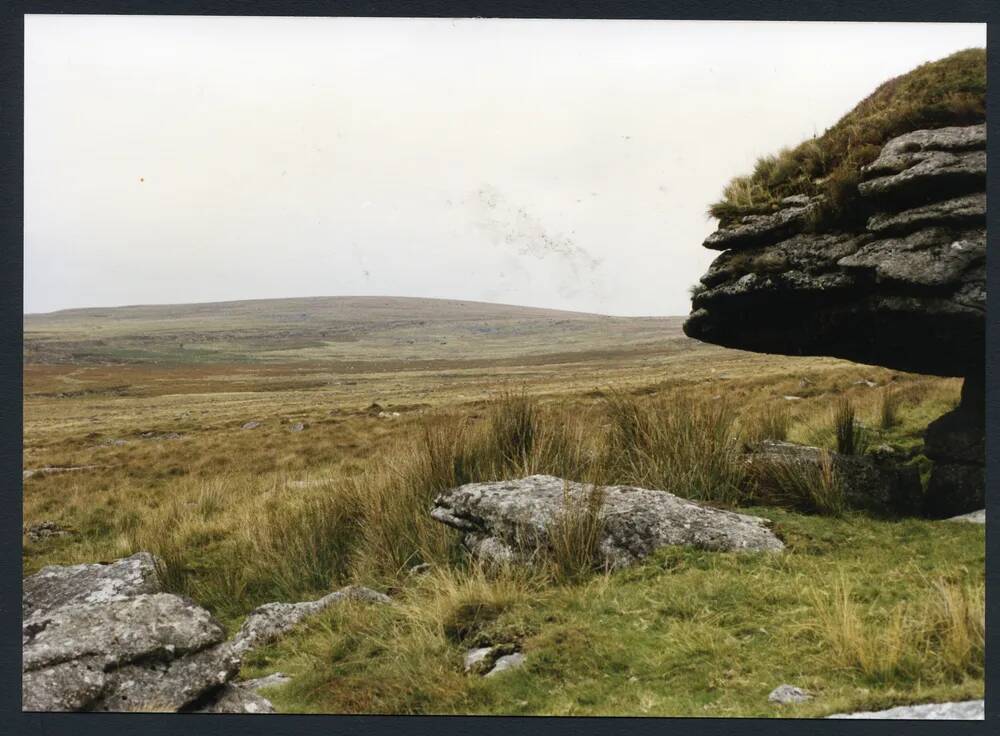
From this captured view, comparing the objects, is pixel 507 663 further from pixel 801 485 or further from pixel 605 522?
pixel 801 485

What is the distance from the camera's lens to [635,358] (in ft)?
236

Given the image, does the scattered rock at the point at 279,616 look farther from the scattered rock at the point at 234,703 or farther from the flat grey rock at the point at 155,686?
the flat grey rock at the point at 155,686

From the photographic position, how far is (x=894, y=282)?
695 centimetres

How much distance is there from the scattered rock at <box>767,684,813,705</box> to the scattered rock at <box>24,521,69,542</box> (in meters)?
11.3

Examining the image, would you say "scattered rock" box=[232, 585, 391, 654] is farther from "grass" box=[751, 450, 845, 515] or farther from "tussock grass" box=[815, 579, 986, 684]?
"grass" box=[751, 450, 845, 515]

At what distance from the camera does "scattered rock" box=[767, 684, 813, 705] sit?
15.9ft

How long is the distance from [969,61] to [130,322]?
114847mm

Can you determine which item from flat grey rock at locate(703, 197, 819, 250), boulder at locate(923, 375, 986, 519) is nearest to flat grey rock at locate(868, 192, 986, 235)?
flat grey rock at locate(703, 197, 819, 250)

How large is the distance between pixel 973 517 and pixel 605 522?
3.34 m

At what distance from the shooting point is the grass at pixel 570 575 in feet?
16.9

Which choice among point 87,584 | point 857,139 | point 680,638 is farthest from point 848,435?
point 87,584

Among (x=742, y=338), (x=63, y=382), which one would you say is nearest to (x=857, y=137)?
(x=742, y=338)

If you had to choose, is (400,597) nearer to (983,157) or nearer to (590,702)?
(590,702)

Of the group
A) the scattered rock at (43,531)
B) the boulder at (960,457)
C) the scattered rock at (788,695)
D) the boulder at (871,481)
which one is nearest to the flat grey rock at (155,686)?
the scattered rock at (788,695)
